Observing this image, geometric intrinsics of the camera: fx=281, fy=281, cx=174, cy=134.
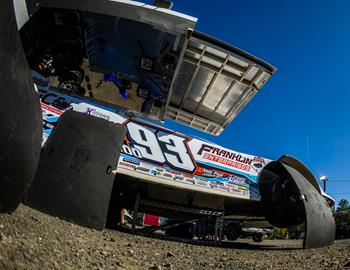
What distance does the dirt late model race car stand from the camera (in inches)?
116

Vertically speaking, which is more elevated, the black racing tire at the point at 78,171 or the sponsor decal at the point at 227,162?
the sponsor decal at the point at 227,162

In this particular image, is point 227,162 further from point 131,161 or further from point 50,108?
point 50,108

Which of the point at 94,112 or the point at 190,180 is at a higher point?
the point at 94,112

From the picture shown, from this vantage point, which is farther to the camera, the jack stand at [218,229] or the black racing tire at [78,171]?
the jack stand at [218,229]

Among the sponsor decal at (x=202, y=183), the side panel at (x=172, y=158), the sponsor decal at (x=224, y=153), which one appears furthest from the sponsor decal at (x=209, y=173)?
the sponsor decal at (x=224, y=153)

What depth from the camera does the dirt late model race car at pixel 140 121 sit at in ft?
9.69

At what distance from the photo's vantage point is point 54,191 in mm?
2727

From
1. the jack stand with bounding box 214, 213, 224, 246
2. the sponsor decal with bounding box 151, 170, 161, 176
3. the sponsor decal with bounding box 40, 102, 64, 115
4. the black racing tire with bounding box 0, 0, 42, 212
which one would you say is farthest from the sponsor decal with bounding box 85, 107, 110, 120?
the jack stand with bounding box 214, 213, 224, 246

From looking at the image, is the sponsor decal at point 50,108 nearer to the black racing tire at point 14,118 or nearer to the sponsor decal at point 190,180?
the sponsor decal at point 190,180

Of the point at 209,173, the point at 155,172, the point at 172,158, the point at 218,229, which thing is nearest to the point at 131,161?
the point at 155,172

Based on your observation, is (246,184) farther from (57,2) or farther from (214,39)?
(57,2)

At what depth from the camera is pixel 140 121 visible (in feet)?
15.2

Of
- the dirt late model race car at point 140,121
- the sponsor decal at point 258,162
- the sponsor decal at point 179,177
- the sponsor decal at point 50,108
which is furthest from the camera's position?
the sponsor decal at point 258,162

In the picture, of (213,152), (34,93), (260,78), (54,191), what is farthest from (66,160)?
(260,78)
